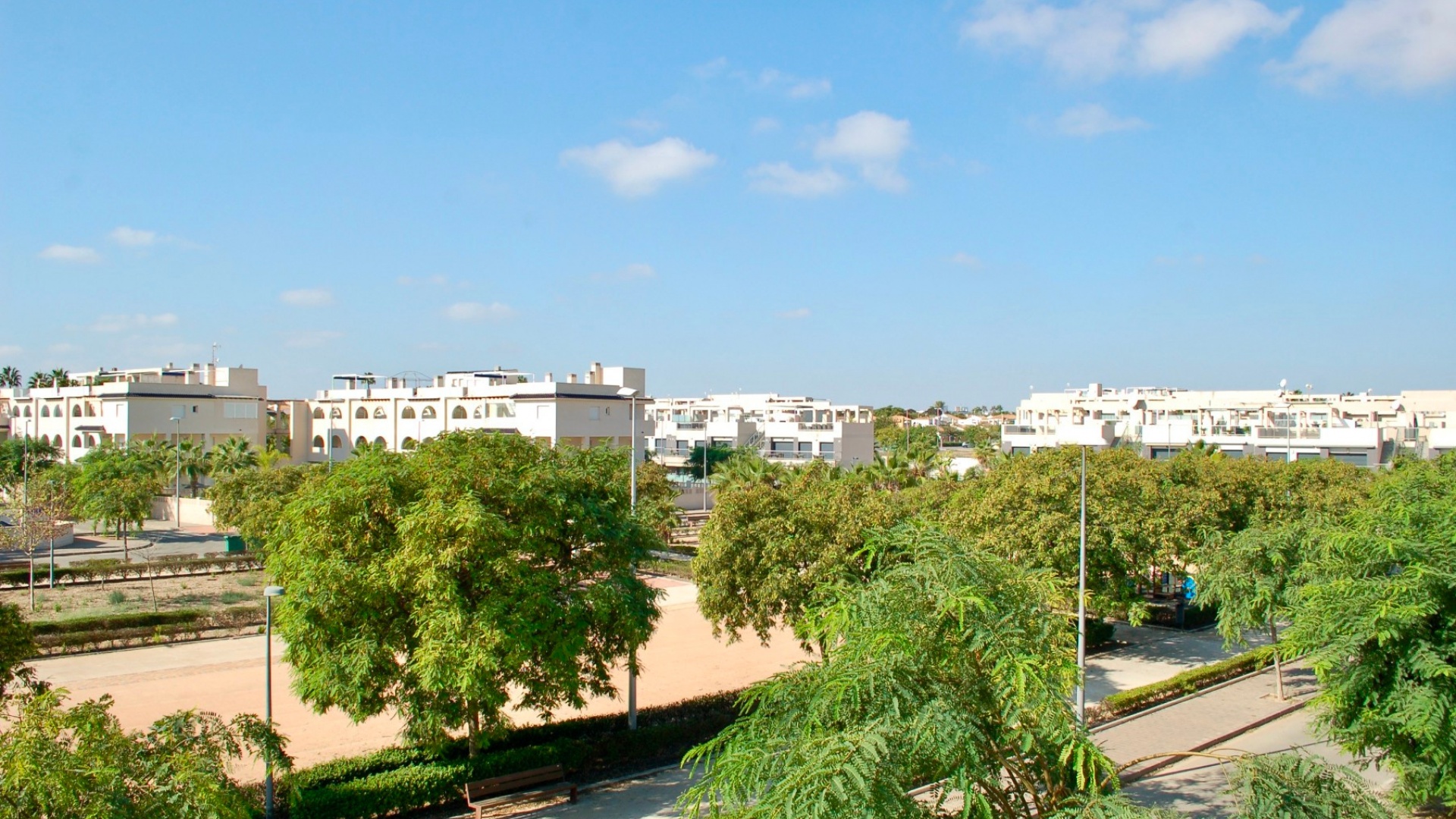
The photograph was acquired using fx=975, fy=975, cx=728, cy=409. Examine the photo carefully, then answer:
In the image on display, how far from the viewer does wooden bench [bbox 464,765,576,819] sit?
14836 mm

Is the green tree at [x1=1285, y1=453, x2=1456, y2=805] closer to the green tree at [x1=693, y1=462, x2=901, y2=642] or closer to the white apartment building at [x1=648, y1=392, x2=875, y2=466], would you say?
the green tree at [x1=693, y1=462, x2=901, y2=642]

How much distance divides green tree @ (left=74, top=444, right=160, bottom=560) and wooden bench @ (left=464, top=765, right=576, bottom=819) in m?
30.5

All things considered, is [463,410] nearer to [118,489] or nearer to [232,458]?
[232,458]

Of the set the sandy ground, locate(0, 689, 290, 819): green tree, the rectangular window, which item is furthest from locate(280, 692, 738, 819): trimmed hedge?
the rectangular window

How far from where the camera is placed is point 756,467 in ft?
160

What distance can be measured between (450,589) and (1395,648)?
42.6 feet

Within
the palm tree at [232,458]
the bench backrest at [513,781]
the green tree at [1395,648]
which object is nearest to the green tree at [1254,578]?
the green tree at [1395,648]

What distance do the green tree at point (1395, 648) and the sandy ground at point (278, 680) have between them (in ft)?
28.5

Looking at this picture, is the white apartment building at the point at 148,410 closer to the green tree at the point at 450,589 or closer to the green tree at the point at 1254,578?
the green tree at the point at 450,589

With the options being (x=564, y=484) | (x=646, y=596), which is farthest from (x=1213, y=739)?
(x=564, y=484)

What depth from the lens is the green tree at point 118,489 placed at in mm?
40312

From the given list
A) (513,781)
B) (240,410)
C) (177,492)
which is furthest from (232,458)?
(513,781)

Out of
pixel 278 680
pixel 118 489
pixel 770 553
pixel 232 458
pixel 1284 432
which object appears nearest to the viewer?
pixel 770 553

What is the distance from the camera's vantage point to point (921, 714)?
303 inches
